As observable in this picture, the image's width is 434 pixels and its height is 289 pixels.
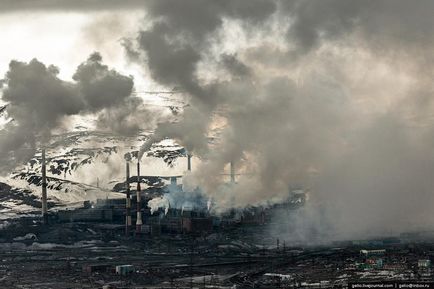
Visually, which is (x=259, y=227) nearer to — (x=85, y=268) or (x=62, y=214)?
(x=62, y=214)

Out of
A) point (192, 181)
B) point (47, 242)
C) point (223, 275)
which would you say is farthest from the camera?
point (192, 181)

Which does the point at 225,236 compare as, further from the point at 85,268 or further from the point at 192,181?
the point at 85,268

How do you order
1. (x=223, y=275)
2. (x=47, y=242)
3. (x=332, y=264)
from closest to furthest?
(x=223, y=275), (x=332, y=264), (x=47, y=242)

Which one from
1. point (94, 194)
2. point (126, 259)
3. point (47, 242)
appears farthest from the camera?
point (94, 194)

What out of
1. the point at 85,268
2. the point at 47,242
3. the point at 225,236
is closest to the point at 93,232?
the point at 47,242

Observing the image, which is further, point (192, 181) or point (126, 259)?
point (192, 181)

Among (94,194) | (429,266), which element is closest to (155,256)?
(429,266)

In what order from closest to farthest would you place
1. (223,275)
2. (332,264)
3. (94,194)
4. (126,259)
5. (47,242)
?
(223,275) → (332,264) → (126,259) → (47,242) → (94,194)

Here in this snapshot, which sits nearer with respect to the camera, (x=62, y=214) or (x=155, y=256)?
(x=155, y=256)

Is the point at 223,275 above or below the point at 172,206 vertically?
below

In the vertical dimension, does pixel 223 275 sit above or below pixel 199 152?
below
